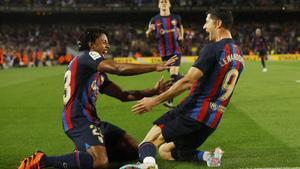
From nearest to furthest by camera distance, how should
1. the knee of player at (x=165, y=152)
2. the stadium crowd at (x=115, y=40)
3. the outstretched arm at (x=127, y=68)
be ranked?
the outstretched arm at (x=127, y=68)
the knee of player at (x=165, y=152)
the stadium crowd at (x=115, y=40)

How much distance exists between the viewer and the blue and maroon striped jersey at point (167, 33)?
12961mm

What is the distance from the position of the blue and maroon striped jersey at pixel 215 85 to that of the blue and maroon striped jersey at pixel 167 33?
6.97 meters

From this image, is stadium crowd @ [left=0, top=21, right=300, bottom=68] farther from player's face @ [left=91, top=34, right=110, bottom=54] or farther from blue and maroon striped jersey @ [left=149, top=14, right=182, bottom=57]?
player's face @ [left=91, top=34, right=110, bottom=54]

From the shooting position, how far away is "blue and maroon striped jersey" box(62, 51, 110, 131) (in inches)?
239

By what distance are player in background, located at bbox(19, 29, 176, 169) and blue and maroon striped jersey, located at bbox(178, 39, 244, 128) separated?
20.1 inches

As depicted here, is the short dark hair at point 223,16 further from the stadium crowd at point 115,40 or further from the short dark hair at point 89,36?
the stadium crowd at point 115,40

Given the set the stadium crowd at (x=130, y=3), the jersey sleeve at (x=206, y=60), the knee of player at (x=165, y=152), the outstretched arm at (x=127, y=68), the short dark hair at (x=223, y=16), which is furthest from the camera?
the stadium crowd at (x=130, y=3)

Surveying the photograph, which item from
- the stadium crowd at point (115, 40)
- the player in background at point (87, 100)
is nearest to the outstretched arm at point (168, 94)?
the player in background at point (87, 100)

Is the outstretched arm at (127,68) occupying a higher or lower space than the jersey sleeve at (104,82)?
higher

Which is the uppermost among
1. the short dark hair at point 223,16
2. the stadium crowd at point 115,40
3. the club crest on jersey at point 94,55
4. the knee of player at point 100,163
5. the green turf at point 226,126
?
the short dark hair at point 223,16

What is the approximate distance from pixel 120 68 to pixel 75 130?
3.30 ft

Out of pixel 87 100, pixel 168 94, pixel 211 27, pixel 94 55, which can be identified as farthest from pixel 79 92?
pixel 211 27

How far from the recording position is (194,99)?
5.98 m

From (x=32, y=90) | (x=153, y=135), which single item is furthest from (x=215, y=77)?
(x=32, y=90)
